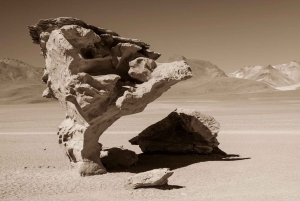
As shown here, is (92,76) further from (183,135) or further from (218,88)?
(218,88)

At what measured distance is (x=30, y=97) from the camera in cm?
7375

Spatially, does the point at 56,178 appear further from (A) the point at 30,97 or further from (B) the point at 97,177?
(A) the point at 30,97

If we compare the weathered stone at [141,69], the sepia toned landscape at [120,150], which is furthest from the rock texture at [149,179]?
the weathered stone at [141,69]

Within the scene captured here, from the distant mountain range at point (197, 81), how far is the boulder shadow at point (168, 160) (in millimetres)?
53743

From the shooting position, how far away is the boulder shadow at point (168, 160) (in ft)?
36.4

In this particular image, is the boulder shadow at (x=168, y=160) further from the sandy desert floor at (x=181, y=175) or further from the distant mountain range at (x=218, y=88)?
the distant mountain range at (x=218, y=88)

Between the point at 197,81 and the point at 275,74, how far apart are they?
217ft

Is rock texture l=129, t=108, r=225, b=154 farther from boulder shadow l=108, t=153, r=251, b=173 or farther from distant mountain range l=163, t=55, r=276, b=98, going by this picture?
distant mountain range l=163, t=55, r=276, b=98

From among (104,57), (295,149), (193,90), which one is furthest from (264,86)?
(104,57)

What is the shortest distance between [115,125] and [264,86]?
61.1 meters

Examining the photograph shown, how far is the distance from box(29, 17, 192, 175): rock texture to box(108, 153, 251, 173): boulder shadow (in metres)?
1.30

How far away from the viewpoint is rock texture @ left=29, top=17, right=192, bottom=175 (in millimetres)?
9539

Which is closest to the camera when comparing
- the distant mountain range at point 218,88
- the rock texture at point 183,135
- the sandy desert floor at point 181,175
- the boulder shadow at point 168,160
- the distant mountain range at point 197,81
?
the sandy desert floor at point 181,175

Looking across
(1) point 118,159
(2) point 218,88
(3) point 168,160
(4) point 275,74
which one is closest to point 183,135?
(3) point 168,160
